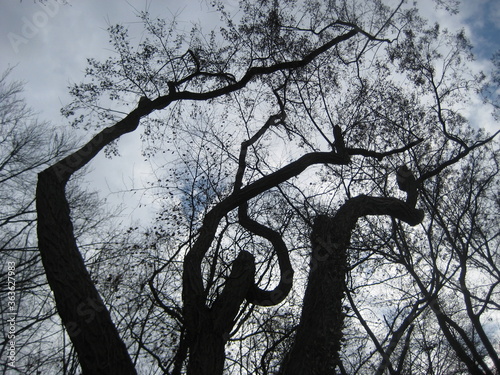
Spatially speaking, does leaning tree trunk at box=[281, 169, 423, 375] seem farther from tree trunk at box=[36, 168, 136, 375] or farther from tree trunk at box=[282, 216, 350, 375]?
tree trunk at box=[36, 168, 136, 375]

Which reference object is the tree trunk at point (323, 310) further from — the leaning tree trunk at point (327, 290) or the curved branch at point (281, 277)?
the curved branch at point (281, 277)

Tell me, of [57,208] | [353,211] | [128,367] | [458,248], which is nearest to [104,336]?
[128,367]

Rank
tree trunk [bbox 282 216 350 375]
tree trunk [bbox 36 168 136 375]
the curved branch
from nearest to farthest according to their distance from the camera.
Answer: tree trunk [bbox 36 168 136 375], tree trunk [bbox 282 216 350 375], the curved branch

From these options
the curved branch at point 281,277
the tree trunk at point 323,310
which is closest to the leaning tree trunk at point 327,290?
the tree trunk at point 323,310

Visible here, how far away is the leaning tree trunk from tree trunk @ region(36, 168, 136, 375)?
1601 millimetres

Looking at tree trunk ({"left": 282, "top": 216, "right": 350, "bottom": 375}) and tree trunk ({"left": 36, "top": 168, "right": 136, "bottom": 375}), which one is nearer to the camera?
tree trunk ({"left": 36, "top": 168, "right": 136, "bottom": 375})

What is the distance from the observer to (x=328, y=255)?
3.92 meters

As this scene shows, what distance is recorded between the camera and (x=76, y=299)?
8.04ft

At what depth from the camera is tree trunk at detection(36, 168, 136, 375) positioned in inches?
90.3

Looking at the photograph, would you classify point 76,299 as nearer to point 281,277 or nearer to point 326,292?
point 281,277

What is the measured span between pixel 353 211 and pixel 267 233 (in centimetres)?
114

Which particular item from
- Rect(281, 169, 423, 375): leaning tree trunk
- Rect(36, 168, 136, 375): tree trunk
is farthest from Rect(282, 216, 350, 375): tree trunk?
Rect(36, 168, 136, 375): tree trunk

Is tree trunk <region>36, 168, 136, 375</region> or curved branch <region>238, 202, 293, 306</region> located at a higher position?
curved branch <region>238, 202, 293, 306</region>

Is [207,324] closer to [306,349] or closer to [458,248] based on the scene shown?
[306,349]
